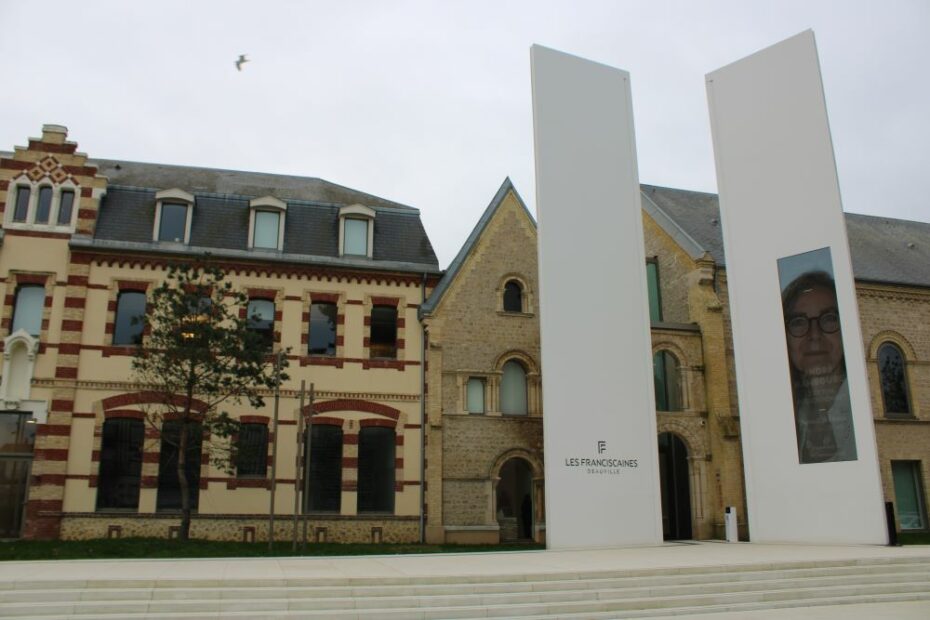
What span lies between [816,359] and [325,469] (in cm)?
1426

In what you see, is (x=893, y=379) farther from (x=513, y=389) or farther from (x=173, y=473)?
(x=173, y=473)

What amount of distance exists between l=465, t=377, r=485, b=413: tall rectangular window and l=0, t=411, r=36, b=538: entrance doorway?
1257 cm

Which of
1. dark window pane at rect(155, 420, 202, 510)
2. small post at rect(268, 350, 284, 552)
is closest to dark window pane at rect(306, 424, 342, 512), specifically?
small post at rect(268, 350, 284, 552)

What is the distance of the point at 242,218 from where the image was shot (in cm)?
2645

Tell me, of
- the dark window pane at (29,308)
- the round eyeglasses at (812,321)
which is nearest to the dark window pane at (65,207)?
the dark window pane at (29,308)

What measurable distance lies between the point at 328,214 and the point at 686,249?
1225cm

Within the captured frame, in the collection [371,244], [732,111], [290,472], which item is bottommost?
[290,472]

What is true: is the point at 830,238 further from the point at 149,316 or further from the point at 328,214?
the point at 149,316

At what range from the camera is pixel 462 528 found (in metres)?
24.3

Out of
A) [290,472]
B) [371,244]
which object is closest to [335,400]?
[290,472]

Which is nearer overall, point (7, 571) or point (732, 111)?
point (7, 571)

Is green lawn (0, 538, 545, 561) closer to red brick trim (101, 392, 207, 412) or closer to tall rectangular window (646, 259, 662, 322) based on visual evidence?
red brick trim (101, 392, 207, 412)

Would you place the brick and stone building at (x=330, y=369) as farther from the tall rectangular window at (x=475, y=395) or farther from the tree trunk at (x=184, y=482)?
the tree trunk at (x=184, y=482)

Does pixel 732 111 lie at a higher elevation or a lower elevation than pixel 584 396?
higher
